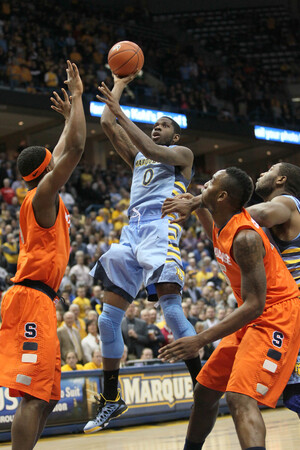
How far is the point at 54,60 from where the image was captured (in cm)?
2186

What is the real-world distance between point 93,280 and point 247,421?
10.9 metres

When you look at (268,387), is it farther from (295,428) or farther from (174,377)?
(174,377)

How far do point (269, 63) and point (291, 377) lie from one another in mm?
27962

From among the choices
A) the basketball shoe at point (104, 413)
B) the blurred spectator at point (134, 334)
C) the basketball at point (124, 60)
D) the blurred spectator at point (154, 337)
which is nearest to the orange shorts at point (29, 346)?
the basketball shoe at point (104, 413)

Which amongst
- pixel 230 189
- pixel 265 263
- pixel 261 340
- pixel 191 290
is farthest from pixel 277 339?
pixel 191 290

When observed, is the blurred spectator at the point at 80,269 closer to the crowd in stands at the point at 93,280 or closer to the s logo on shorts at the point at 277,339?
the crowd in stands at the point at 93,280

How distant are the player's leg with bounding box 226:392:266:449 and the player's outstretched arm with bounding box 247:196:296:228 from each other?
4.03 ft

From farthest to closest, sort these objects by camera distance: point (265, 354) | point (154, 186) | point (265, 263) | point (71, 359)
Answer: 1. point (71, 359)
2. point (154, 186)
3. point (265, 263)
4. point (265, 354)

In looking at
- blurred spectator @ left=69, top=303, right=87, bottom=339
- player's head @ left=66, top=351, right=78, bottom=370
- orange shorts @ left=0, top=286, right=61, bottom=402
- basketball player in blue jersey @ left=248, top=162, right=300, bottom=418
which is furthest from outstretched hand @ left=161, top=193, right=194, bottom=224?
blurred spectator @ left=69, top=303, right=87, bottom=339

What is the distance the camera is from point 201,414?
483cm

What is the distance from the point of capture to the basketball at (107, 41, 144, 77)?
18.8 feet

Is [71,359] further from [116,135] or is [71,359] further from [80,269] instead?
[116,135]

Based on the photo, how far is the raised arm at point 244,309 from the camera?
4.15m

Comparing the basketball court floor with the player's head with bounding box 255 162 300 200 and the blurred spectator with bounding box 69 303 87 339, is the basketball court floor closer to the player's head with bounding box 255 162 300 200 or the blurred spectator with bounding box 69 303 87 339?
the blurred spectator with bounding box 69 303 87 339
